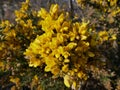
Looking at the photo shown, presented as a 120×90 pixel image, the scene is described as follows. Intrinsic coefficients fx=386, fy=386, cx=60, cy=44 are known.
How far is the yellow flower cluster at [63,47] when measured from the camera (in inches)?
193

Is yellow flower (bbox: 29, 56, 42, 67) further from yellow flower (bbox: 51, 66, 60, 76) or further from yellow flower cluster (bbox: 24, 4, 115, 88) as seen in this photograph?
yellow flower (bbox: 51, 66, 60, 76)

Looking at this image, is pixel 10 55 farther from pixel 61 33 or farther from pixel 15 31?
pixel 61 33

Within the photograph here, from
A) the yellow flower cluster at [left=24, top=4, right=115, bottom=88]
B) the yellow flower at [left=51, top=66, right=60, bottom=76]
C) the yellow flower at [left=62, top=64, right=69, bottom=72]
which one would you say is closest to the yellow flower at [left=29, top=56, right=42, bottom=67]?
the yellow flower cluster at [left=24, top=4, right=115, bottom=88]

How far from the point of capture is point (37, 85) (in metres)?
7.09

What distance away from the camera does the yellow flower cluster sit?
4.91 metres

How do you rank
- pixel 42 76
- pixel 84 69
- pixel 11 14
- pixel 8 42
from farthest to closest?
pixel 11 14, pixel 8 42, pixel 42 76, pixel 84 69

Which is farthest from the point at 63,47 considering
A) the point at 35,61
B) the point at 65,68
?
the point at 35,61

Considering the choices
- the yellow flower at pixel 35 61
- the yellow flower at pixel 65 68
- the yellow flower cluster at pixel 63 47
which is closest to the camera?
the yellow flower cluster at pixel 63 47

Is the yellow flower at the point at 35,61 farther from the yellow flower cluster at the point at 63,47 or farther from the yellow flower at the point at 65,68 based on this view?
the yellow flower at the point at 65,68

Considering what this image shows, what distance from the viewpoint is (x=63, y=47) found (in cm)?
486

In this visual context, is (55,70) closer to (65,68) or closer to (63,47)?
(65,68)

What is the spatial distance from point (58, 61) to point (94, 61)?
60cm

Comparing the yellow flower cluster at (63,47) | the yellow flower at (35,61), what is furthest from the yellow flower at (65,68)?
the yellow flower at (35,61)

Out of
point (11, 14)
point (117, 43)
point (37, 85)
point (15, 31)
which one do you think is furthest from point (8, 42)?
point (11, 14)
